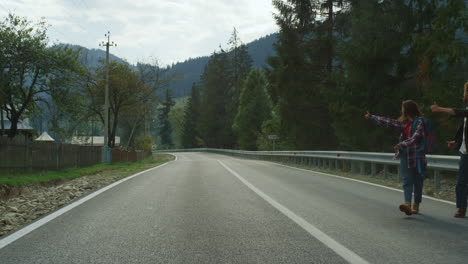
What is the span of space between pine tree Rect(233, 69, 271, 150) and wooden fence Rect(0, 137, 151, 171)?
4099 centimetres

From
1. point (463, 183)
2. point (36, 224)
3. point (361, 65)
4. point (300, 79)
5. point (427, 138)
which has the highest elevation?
point (300, 79)

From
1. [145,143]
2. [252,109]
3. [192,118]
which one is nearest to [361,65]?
[145,143]

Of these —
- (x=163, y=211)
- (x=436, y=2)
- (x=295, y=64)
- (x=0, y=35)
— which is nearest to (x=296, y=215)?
(x=163, y=211)

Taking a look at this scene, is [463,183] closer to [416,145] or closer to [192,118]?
[416,145]

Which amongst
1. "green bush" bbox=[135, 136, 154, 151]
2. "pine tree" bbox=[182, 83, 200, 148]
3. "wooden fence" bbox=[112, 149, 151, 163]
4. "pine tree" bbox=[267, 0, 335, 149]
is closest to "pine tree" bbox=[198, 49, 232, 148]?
"pine tree" bbox=[182, 83, 200, 148]

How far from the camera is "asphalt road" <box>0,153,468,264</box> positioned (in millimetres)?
4039

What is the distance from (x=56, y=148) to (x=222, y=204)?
12.7 m

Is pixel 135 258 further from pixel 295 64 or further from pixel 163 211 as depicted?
pixel 295 64

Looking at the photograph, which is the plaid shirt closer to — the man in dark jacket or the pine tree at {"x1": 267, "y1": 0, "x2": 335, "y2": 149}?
the man in dark jacket

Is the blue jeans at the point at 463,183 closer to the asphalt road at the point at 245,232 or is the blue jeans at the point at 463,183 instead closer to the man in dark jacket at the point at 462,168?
the man in dark jacket at the point at 462,168

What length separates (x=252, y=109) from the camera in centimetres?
6325

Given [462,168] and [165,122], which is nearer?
[462,168]

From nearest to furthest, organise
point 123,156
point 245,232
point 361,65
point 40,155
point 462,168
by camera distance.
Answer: point 245,232 < point 462,168 < point 40,155 < point 361,65 < point 123,156

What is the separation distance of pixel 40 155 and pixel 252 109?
4840 centimetres
